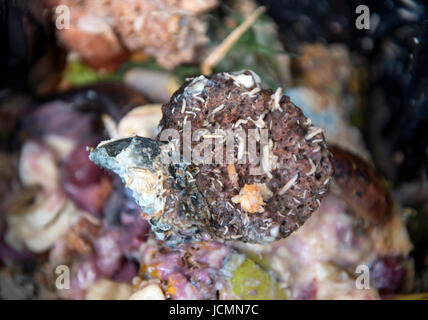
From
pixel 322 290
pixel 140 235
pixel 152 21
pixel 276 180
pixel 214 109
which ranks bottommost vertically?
pixel 322 290

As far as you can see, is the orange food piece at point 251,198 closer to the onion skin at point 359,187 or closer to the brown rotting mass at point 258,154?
the brown rotting mass at point 258,154

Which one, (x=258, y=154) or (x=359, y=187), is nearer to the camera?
(x=258, y=154)

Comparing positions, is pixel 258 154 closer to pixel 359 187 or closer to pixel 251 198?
pixel 251 198

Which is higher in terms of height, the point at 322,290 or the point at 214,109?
the point at 214,109

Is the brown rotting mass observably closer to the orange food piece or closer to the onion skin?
the orange food piece

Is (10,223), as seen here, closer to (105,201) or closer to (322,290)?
(105,201)

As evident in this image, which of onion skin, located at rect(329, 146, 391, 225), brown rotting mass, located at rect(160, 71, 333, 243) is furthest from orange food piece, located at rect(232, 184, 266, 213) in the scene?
onion skin, located at rect(329, 146, 391, 225)

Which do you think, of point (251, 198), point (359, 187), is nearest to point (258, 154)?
point (251, 198)

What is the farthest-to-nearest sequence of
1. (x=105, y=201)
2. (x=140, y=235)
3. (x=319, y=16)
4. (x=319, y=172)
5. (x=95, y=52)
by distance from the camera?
1. (x=319, y=16)
2. (x=95, y=52)
3. (x=105, y=201)
4. (x=140, y=235)
5. (x=319, y=172)
